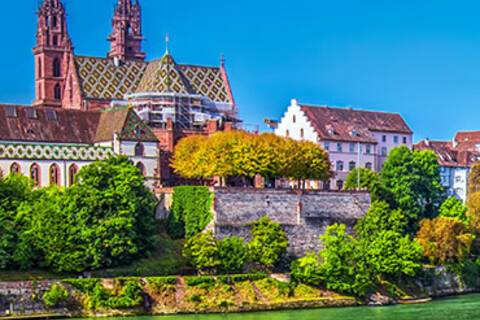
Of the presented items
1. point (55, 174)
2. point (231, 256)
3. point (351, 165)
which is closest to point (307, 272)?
point (231, 256)

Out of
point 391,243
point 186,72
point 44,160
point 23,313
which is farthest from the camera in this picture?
point 186,72

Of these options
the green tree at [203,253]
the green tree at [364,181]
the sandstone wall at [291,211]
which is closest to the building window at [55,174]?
the sandstone wall at [291,211]

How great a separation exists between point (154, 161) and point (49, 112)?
11.3m

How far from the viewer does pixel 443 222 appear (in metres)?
89.4

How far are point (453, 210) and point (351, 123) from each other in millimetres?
19935

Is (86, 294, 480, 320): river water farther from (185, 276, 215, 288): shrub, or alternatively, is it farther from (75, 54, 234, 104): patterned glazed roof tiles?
(75, 54, 234, 104): patterned glazed roof tiles

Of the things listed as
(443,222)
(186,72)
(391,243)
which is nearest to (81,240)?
(391,243)

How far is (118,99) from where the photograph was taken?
108938 mm

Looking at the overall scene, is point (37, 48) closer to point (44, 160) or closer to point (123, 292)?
point (44, 160)

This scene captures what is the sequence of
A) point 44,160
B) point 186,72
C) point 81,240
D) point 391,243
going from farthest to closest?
point 186,72, point 44,160, point 391,243, point 81,240

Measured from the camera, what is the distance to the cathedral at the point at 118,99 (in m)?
96.5

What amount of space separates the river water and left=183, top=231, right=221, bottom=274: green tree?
21.2 feet

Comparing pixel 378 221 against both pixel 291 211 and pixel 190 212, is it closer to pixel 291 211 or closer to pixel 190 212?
pixel 291 211

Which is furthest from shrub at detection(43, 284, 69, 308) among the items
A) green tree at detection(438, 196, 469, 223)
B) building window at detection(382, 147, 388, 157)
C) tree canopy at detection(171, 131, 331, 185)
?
building window at detection(382, 147, 388, 157)
